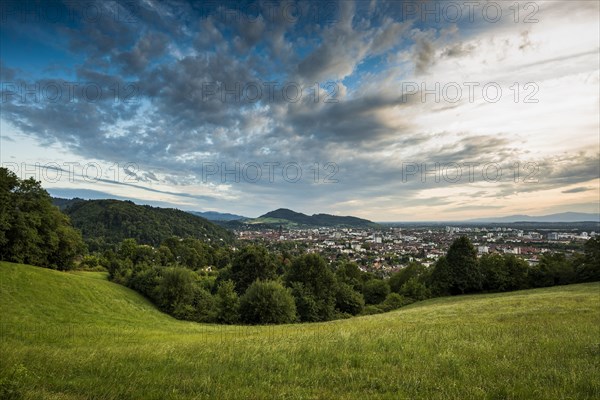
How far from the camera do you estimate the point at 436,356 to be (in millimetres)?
8102

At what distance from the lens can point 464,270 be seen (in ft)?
202

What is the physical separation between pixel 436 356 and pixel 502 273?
63.8 m

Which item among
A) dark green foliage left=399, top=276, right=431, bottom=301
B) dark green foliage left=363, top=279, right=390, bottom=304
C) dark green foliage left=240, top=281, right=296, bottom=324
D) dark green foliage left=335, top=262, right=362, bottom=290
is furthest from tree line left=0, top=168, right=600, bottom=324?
dark green foliage left=335, top=262, right=362, bottom=290

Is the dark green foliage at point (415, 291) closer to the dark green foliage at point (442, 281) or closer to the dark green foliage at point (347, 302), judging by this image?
the dark green foliage at point (442, 281)

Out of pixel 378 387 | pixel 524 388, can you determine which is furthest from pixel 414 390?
pixel 524 388

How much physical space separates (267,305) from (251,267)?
25.1 metres

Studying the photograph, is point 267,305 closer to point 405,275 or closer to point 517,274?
point 405,275

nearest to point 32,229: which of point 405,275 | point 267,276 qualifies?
point 267,276

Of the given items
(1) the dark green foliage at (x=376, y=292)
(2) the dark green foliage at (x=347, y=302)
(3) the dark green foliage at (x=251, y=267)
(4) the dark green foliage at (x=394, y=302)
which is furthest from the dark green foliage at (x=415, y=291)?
(3) the dark green foliage at (x=251, y=267)

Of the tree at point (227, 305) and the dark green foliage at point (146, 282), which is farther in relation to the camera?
the dark green foliage at point (146, 282)

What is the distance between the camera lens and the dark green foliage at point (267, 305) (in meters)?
40.4

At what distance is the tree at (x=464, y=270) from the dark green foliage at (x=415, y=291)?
5430mm

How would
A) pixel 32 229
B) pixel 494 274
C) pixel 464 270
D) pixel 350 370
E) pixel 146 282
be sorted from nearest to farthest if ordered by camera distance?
pixel 350 370 → pixel 32 229 → pixel 494 274 → pixel 464 270 → pixel 146 282

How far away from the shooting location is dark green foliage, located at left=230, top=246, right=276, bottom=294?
211ft
